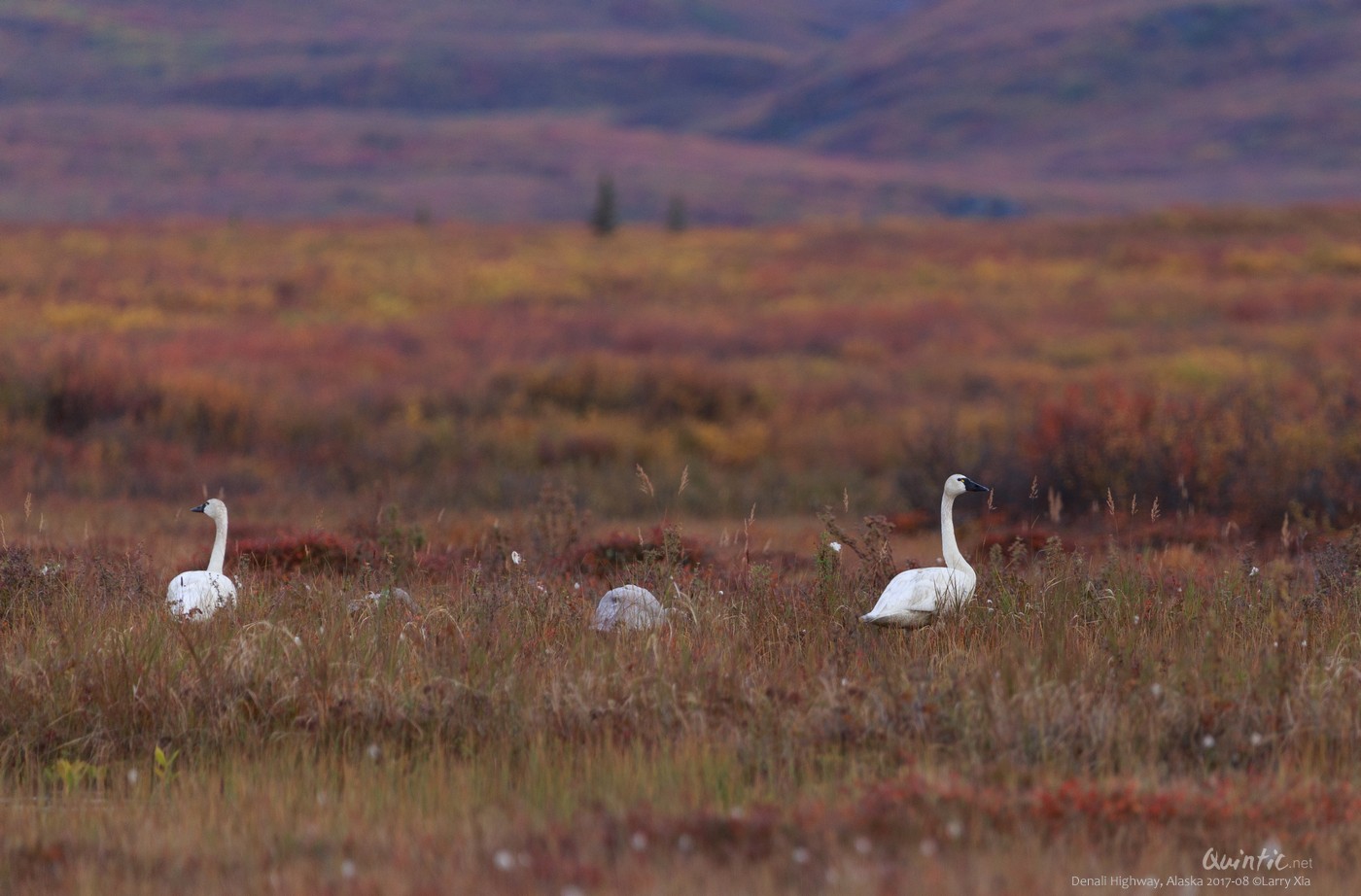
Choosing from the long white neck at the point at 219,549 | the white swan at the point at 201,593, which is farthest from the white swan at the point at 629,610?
the long white neck at the point at 219,549

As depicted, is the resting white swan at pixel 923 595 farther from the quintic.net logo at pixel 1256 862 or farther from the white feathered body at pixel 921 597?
the quintic.net logo at pixel 1256 862

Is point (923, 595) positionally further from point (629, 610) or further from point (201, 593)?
point (201, 593)

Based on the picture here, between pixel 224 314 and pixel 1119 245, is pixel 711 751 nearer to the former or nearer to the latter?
pixel 224 314

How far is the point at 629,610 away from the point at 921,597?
52.7 inches

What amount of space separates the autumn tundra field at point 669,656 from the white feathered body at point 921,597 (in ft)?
0.35

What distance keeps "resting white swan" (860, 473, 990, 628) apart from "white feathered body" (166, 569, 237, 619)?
2.92 metres

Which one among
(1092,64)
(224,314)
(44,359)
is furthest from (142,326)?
(1092,64)

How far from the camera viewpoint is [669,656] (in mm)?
6707

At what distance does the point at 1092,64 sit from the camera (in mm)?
188375

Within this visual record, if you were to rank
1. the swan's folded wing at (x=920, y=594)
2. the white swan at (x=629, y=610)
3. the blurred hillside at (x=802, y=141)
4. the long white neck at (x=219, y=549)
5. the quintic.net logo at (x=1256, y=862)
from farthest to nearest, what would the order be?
1. the blurred hillside at (x=802, y=141)
2. the long white neck at (x=219, y=549)
3. the white swan at (x=629, y=610)
4. the swan's folded wing at (x=920, y=594)
5. the quintic.net logo at (x=1256, y=862)

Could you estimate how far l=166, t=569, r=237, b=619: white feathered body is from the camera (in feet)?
24.2

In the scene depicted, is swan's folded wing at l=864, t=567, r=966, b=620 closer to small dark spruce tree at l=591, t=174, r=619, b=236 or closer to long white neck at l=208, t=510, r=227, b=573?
long white neck at l=208, t=510, r=227, b=573

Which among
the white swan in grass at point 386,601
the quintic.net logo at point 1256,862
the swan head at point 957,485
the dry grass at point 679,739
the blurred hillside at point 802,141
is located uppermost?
the swan head at point 957,485

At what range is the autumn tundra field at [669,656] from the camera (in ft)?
16.2
